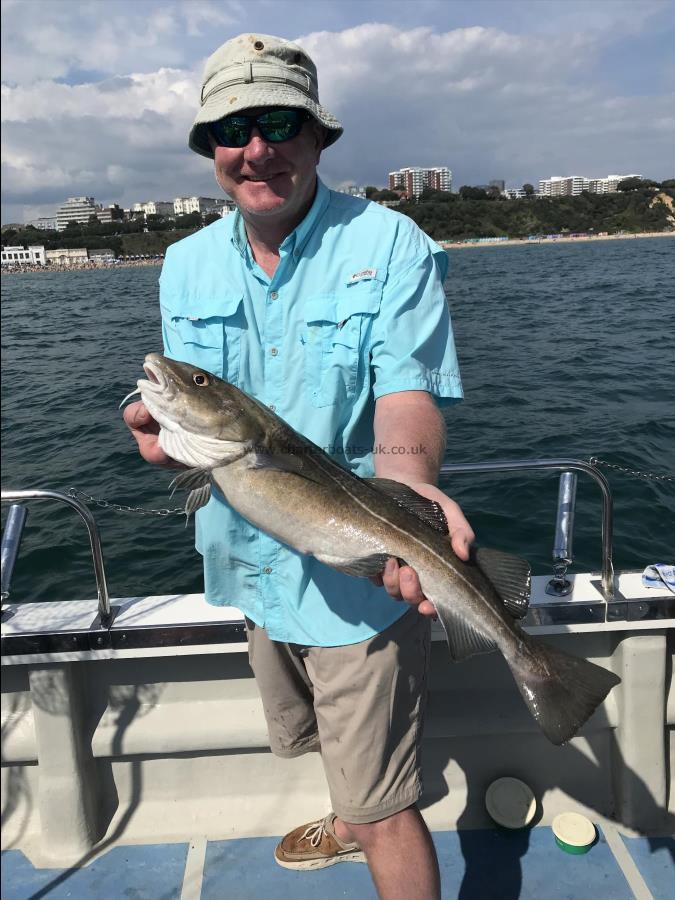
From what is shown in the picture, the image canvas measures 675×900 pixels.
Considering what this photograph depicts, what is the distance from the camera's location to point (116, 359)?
69.4 feet

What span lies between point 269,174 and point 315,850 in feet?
10.8

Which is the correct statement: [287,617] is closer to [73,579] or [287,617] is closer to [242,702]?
[242,702]

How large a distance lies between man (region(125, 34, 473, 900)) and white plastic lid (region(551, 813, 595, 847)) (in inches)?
50.3

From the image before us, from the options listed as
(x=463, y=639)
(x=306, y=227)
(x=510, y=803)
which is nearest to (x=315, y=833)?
(x=510, y=803)

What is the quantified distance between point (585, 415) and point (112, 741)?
1136 cm

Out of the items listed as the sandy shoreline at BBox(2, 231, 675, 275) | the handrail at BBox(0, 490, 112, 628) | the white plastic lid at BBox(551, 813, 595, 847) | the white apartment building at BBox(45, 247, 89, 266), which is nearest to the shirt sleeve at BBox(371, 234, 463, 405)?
the handrail at BBox(0, 490, 112, 628)

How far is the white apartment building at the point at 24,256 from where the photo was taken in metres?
165

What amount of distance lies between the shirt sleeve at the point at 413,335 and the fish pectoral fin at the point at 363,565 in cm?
63

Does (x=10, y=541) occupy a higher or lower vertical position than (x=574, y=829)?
higher

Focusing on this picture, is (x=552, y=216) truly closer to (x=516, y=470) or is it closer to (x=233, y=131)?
(x=516, y=470)

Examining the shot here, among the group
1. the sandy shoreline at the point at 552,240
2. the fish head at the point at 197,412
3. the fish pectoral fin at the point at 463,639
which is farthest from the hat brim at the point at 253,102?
the sandy shoreline at the point at 552,240

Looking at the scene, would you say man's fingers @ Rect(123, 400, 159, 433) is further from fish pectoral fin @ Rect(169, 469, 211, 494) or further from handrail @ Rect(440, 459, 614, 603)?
handrail @ Rect(440, 459, 614, 603)

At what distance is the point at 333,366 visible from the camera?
2551 millimetres

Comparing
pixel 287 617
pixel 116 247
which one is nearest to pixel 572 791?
pixel 287 617
